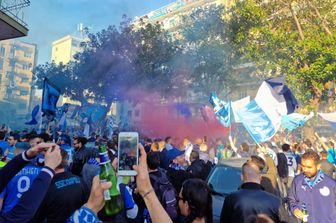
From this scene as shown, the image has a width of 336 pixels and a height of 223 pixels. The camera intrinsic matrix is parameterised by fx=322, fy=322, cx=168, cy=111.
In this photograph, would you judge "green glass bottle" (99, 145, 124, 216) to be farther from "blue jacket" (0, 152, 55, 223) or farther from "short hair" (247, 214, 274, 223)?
"short hair" (247, 214, 274, 223)

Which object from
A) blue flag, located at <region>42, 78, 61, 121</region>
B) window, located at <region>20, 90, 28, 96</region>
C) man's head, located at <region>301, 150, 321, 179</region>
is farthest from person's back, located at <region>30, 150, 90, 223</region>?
window, located at <region>20, 90, 28, 96</region>

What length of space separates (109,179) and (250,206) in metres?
1.71

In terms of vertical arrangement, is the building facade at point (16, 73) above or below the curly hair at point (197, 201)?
above

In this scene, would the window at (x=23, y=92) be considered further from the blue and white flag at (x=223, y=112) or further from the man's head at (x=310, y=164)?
the man's head at (x=310, y=164)

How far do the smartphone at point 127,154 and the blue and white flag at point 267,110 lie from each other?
6212 mm

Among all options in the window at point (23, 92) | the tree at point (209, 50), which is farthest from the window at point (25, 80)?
the tree at point (209, 50)

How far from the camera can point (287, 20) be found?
55.8 ft

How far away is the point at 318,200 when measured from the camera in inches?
147

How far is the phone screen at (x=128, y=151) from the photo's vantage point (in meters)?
1.85

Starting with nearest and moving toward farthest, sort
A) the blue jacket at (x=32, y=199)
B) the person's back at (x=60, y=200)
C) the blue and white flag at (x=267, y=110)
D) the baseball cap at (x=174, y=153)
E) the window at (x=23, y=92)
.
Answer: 1. the blue jacket at (x=32, y=199)
2. the person's back at (x=60, y=200)
3. the baseball cap at (x=174, y=153)
4. the blue and white flag at (x=267, y=110)
5. the window at (x=23, y=92)

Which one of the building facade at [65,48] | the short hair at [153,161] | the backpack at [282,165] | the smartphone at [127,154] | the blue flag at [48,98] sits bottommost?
the backpack at [282,165]

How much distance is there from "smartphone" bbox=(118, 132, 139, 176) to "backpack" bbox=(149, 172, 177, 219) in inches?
79.5

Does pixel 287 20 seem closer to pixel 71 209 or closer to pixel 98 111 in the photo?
pixel 98 111

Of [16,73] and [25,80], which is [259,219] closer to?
[16,73]
